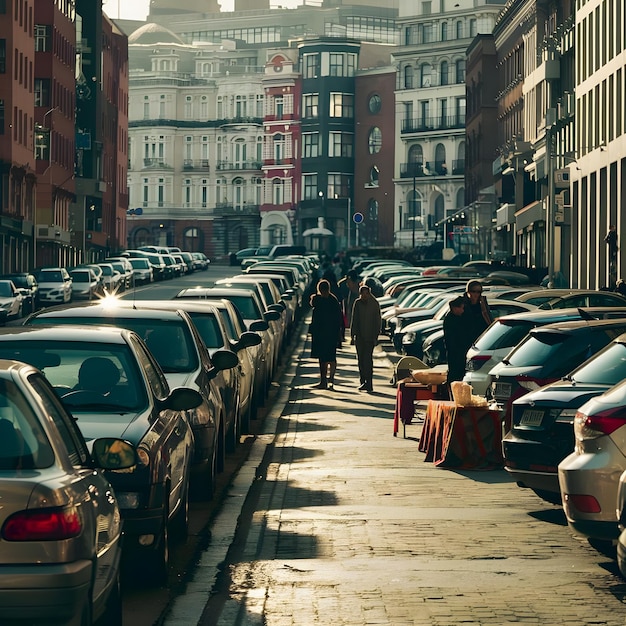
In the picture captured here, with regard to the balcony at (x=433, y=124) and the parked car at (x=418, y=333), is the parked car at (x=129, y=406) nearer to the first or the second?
the parked car at (x=418, y=333)

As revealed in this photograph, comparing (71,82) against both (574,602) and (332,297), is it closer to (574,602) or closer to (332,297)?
(332,297)

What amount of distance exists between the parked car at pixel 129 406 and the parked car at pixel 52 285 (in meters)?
58.0

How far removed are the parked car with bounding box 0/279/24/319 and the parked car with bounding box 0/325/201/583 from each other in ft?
143

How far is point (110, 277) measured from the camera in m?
82.1

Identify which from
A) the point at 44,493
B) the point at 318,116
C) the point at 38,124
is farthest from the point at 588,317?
the point at 318,116

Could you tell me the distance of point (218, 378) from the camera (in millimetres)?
16016

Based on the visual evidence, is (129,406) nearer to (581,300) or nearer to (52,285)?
(581,300)

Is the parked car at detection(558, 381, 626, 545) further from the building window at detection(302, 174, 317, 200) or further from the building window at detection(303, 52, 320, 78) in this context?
the building window at detection(303, 52, 320, 78)

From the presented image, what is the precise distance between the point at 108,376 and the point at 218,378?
5424mm

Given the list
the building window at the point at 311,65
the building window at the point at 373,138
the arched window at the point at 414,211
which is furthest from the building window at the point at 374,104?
the arched window at the point at 414,211

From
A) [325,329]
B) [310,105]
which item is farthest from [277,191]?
[325,329]

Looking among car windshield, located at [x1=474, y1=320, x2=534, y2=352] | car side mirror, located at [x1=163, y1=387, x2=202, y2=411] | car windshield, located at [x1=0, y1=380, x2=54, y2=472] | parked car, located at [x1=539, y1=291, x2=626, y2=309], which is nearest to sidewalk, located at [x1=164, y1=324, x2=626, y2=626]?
car side mirror, located at [x1=163, y1=387, x2=202, y2=411]

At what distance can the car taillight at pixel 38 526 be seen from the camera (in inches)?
250

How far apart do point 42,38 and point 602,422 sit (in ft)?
304
